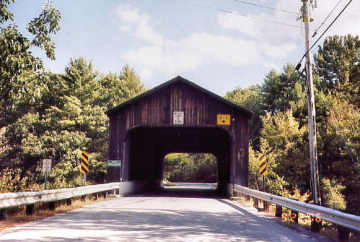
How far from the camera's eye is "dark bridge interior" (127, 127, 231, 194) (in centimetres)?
A: 2656

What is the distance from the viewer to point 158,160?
3797cm

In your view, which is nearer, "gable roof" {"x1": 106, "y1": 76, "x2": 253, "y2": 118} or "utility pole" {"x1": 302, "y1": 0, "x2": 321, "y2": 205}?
"utility pole" {"x1": 302, "y1": 0, "x2": 321, "y2": 205}

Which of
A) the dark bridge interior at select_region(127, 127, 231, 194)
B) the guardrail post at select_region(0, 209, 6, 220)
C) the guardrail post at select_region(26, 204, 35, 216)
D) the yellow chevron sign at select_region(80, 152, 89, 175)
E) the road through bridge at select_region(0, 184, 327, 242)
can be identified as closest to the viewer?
the road through bridge at select_region(0, 184, 327, 242)

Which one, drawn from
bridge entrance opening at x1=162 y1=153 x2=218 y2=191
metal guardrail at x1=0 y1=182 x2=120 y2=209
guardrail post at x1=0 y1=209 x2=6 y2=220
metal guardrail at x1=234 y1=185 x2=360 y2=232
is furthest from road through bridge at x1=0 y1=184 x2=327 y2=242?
bridge entrance opening at x1=162 y1=153 x2=218 y2=191

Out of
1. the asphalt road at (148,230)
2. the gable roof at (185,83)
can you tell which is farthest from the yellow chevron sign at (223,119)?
the asphalt road at (148,230)

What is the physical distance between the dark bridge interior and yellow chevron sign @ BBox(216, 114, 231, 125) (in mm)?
A: 2539

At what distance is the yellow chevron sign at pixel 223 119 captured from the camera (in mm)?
22281

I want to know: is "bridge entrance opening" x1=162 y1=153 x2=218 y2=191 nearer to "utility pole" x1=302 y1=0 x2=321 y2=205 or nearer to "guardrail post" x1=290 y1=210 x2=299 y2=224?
"utility pole" x1=302 y1=0 x2=321 y2=205

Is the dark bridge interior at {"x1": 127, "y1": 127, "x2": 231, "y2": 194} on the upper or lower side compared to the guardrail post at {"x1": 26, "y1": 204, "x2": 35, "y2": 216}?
upper

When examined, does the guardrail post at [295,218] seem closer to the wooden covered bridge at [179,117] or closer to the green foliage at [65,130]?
the wooden covered bridge at [179,117]

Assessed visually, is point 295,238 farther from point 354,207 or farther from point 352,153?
point 354,207

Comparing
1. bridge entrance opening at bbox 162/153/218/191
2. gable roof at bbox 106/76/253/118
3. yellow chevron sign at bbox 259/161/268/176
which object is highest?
gable roof at bbox 106/76/253/118

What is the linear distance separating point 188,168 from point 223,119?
47.3 metres

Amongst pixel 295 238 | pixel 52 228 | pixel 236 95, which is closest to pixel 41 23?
pixel 52 228
